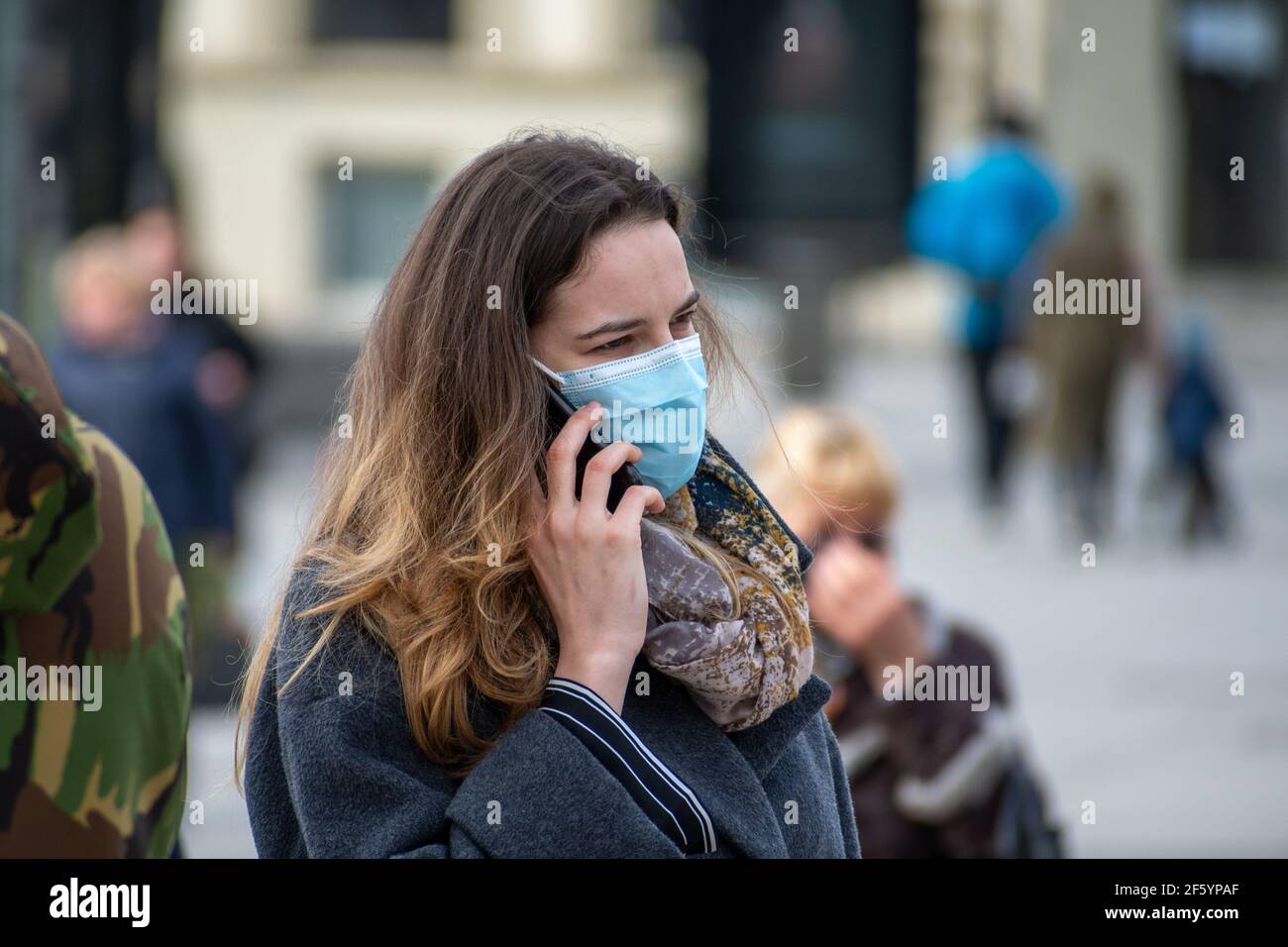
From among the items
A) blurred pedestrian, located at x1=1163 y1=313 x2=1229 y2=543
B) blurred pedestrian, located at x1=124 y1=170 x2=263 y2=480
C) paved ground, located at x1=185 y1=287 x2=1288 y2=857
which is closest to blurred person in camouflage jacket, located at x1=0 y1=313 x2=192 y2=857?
paved ground, located at x1=185 y1=287 x2=1288 y2=857

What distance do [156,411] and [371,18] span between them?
19865 millimetres

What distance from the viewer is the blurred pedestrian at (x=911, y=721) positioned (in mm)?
3105

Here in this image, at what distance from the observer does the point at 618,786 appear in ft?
5.65

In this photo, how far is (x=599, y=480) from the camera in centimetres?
176

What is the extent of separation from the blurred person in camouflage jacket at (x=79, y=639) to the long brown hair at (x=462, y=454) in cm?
23

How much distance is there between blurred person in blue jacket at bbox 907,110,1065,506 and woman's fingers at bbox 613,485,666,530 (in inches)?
361

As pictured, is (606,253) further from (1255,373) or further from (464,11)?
(464,11)

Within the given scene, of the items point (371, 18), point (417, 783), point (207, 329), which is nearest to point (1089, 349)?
point (207, 329)

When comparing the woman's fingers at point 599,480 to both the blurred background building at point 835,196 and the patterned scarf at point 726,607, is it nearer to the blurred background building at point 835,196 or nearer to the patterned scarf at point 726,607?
the patterned scarf at point 726,607

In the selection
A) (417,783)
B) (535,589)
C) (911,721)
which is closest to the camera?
(417,783)

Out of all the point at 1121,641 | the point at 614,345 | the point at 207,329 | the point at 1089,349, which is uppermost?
the point at 614,345

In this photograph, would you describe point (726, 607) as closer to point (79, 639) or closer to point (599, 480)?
point (599, 480)

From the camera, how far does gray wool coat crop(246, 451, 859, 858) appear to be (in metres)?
1.70
